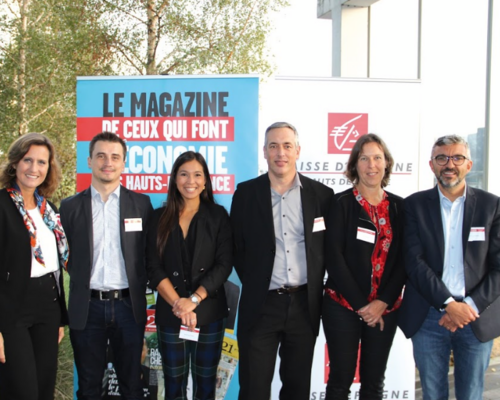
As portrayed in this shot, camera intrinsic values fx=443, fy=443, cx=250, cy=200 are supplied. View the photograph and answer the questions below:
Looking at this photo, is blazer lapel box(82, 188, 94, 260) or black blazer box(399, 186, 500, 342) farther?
blazer lapel box(82, 188, 94, 260)

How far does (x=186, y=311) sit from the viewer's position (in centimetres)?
236

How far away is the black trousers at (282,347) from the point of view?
7.88 feet


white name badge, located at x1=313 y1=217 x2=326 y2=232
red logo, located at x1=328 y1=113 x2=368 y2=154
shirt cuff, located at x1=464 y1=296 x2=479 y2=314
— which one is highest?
red logo, located at x1=328 y1=113 x2=368 y2=154

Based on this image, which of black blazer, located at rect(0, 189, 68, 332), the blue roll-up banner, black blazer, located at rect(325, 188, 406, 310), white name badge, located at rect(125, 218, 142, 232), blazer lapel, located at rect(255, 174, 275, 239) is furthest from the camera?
the blue roll-up banner

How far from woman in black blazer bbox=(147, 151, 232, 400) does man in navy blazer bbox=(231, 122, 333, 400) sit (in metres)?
0.15

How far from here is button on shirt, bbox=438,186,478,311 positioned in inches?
88.9

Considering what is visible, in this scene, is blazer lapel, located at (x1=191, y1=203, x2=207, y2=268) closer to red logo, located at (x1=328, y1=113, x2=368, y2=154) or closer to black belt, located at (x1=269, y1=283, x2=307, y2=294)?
black belt, located at (x1=269, y1=283, x2=307, y2=294)

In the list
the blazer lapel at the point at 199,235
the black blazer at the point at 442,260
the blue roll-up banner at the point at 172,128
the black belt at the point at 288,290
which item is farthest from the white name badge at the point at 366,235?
the blue roll-up banner at the point at 172,128

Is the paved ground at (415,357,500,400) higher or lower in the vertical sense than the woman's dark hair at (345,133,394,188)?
lower

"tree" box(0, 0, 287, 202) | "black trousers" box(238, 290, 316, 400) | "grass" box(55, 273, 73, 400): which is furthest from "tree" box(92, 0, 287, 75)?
"black trousers" box(238, 290, 316, 400)

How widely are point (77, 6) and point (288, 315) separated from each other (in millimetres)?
5329

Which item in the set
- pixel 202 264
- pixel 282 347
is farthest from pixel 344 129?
pixel 282 347

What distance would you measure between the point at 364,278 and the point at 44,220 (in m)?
1.73

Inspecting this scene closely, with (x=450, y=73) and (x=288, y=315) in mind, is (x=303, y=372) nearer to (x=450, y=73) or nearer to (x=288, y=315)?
(x=288, y=315)
